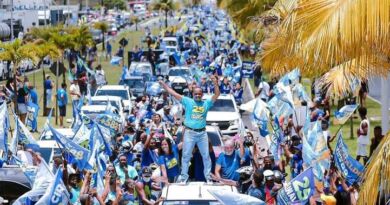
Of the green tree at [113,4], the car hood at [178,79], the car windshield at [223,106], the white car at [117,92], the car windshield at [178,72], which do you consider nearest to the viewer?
the car windshield at [223,106]

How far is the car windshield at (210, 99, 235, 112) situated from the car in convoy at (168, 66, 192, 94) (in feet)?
23.7

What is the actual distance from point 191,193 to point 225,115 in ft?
54.8

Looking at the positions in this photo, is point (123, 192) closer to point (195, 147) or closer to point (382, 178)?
point (195, 147)

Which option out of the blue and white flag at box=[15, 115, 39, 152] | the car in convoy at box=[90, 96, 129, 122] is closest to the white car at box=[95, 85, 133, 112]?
the car in convoy at box=[90, 96, 129, 122]

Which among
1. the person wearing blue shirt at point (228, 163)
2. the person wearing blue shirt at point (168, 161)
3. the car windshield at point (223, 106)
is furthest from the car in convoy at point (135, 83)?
the person wearing blue shirt at point (228, 163)

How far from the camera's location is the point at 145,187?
1595 centimetres

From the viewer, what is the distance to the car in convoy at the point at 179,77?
130 feet

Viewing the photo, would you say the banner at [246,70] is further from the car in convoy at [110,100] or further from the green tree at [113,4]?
the green tree at [113,4]

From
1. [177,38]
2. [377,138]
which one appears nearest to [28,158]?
[377,138]

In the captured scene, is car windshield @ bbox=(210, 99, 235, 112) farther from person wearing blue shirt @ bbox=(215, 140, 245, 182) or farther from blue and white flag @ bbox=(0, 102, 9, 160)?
person wearing blue shirt @ bbox=(215, 140, 245, 182)

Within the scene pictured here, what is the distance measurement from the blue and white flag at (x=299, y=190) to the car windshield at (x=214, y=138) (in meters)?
7.73

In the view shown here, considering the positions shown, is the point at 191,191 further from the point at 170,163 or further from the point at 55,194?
Result: the point at 170,163

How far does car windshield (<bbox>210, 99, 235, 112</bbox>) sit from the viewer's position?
98.9 feet

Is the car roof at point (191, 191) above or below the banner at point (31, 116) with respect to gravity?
above
